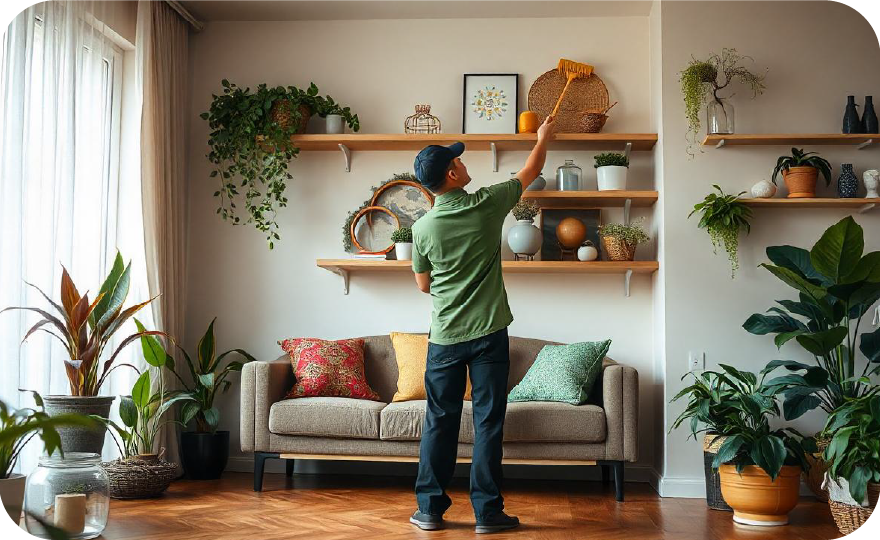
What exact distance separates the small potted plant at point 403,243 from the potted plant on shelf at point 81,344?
1.54m

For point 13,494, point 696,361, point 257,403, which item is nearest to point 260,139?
point 257,403

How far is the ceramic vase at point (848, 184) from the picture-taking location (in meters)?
4.24

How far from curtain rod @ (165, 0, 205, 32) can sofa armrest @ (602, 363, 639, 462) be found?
10.6 ft

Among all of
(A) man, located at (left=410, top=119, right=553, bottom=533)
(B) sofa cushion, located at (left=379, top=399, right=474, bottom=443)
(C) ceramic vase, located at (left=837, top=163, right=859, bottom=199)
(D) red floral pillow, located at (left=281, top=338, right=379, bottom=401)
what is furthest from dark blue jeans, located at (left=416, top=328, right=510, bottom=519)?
(C) ceramic vase, located at (left=837, top=163, right=859, bottom=199)

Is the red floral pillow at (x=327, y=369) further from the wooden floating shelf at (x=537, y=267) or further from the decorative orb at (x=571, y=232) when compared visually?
the decorative orb at (x=571, y=232)

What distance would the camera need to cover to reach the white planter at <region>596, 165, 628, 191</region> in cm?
457

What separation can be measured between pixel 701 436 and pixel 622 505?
0.65 m

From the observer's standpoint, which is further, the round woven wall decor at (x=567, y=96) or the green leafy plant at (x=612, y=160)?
the round woven wall decor at (x=567, y=96)

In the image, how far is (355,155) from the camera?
5.02 m

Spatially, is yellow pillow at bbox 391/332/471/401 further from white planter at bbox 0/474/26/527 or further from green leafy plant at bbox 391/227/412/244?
white planter at bbox 0/474/26/527

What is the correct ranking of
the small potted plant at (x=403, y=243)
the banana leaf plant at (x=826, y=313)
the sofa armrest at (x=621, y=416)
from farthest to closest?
the small potted plant at (x=403, y=243) < the sofa armrest at (x=621, y=416) < the banana leaf plant at (x=826, y=313)

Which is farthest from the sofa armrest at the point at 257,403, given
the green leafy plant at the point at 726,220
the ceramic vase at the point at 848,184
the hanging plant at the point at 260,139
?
the ceramic vase at the point at 848,184

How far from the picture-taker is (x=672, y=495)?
420 cm

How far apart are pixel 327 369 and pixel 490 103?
1856mm
